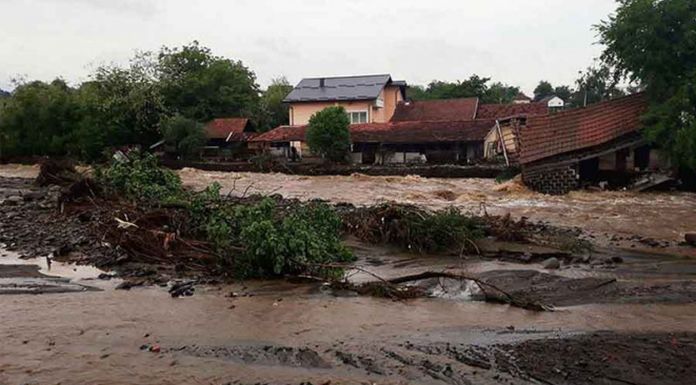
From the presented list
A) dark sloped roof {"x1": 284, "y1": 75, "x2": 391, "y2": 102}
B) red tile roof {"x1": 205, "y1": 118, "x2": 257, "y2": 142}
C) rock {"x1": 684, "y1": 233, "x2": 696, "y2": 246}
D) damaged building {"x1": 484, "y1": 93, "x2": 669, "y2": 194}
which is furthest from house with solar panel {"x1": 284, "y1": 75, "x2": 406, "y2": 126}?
rock {"x1": 684, "y1": 233, "x2": 696, "y2": 246}

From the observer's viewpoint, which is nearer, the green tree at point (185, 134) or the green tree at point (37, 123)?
the green tree at point (185, 134)

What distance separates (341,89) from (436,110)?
7.53 metres

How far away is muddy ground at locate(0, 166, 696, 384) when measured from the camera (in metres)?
5.54

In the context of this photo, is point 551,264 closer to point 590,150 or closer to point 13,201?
point 590,150

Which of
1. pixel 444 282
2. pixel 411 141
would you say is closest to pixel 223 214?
pixel 444 282

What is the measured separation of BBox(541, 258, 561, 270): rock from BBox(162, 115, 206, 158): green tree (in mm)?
32470

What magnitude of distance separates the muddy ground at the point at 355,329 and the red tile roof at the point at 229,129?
3222 cm

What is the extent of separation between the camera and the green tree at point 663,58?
21.3 metres

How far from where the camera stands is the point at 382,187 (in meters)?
27.6

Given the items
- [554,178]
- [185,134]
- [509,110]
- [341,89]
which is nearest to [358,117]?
[341,89]

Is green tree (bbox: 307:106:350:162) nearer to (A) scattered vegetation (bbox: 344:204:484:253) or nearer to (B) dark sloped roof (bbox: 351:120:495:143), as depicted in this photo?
(B) dark sloped roof (bbox: 351:120:495:143)

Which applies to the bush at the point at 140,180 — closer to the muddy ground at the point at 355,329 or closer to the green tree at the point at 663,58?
the muddy ground at the point at 355,329

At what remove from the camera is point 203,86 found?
46625mm

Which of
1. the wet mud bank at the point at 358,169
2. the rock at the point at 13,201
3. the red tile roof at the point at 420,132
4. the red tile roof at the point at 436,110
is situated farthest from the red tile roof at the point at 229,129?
the rock at the point at 13,201
